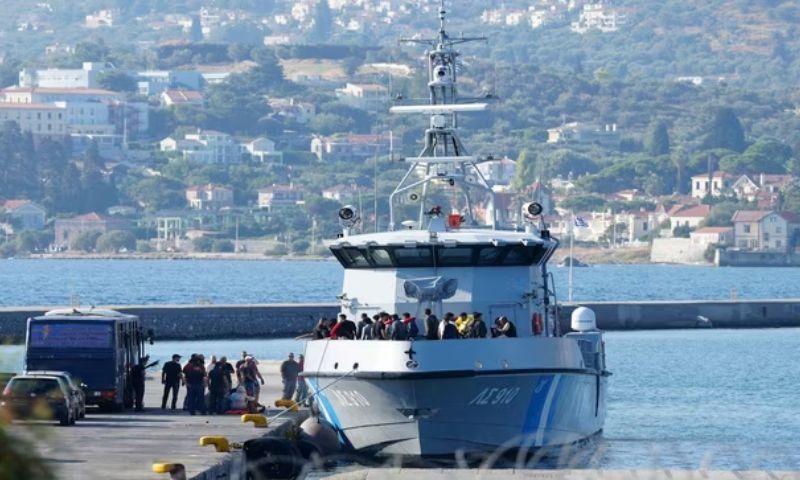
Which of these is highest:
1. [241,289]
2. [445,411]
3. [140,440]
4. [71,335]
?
[71,335]

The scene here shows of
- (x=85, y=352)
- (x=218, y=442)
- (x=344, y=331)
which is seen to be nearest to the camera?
(x=218, y=442)

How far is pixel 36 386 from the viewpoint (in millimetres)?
31297

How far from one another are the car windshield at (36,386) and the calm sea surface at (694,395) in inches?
282

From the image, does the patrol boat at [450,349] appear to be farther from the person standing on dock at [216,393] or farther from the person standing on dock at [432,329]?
the person standing on dock at [216,393]

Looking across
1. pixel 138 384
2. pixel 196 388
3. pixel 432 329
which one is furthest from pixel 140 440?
pixel 138 384

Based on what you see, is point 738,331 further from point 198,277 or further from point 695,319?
point 198,277

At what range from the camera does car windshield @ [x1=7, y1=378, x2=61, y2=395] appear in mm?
31202

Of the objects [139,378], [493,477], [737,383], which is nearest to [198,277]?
[737,383]

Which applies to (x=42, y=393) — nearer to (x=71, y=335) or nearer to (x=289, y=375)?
(x=71, y=335)

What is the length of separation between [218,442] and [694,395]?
27.7m

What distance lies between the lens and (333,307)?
269ft

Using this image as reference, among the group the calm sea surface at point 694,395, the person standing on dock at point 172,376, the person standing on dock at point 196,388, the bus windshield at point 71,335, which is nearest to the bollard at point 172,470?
the calm sea surface at point 694,395

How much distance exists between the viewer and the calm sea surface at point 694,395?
118 feet

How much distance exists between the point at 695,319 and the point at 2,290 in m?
72.7
